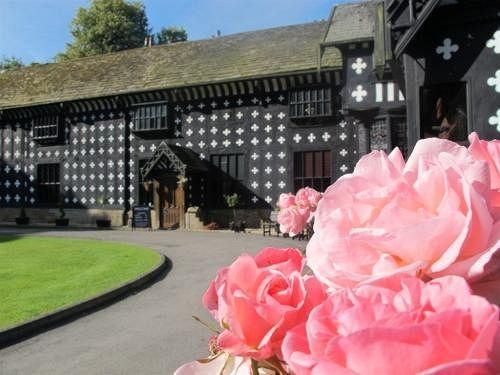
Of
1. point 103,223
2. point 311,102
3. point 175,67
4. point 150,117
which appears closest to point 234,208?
point 311,102

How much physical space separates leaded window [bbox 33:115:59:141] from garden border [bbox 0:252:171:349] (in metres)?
18.8

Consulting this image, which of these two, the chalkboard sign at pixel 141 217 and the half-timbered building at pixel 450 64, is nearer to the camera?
the half-timbered building at pixel 450 64

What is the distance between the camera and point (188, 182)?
863 inches

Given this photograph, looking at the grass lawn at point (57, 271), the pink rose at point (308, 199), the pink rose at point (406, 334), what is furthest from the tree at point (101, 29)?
the pink rose at point (406, 334)

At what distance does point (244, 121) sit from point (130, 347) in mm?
17066

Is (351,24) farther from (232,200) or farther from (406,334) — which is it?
(406,334)

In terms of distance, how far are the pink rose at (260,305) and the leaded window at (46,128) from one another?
27.2 meters

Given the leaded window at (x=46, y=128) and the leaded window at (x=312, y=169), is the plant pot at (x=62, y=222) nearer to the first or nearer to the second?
the leaded window at (x=46, y=128)

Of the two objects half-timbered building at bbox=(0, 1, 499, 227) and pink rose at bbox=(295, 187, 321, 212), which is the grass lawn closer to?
pink rose at bbox=(295, 187, 321, 212)

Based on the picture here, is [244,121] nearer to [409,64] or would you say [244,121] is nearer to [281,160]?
[281,160]

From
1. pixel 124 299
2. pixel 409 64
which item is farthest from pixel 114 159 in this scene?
pixel 409 64

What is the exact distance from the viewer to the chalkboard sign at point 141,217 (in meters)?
22.4

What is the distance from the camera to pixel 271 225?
2023cm

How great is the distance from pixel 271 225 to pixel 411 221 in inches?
768
